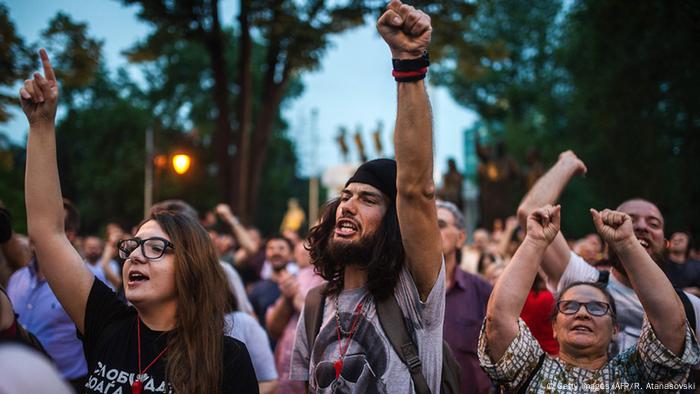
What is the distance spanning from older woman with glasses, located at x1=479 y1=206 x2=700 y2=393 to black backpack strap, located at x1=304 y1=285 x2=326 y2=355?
0.78 meters

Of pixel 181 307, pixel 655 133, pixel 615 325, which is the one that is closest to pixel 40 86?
pixel 181 307

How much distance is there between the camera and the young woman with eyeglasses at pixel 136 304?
2.68 metres

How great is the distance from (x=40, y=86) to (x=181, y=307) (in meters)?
1.13

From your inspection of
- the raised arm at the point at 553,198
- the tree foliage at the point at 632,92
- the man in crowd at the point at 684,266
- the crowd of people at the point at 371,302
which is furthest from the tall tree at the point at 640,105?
the crowd of people at the point at 371,302

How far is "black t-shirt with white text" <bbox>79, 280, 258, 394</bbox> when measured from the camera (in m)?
2.66

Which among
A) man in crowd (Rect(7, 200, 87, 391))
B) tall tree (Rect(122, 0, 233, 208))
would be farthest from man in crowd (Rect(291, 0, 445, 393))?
tall tree (Rect(122, 0, 233, 208))

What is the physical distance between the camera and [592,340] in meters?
3.24

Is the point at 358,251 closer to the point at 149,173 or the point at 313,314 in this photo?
the point at 313,314

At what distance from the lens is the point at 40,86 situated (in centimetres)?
282

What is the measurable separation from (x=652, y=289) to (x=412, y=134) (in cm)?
139

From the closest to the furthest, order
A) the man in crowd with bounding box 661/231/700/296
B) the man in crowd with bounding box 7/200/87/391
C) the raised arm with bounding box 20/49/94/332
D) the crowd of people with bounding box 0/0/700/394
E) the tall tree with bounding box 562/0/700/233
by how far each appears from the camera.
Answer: the crowd of people with bounding box 0/0/700/394
the raised arm with bounding box 20/49/94/332
the man in crowd with bounding box 7/200/87/391
the man in crowd with bounding box 661/231/700/296
the tall tree with bounding box 562/0/700/233

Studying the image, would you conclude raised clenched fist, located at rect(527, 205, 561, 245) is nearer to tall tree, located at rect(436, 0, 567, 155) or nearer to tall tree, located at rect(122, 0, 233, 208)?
tall tree, located at rect(122, 0, 233, 208)

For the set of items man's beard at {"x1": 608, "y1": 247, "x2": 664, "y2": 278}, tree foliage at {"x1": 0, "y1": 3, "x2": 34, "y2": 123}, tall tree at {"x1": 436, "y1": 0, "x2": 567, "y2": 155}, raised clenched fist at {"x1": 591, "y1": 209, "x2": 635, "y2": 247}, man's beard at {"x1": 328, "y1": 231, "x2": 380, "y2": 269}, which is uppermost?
tall tree at {"x1": 436, "y1": 0, "x2": 567, "y2": 155}

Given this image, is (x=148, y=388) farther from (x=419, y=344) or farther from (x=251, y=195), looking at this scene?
(x=251, y=195)
